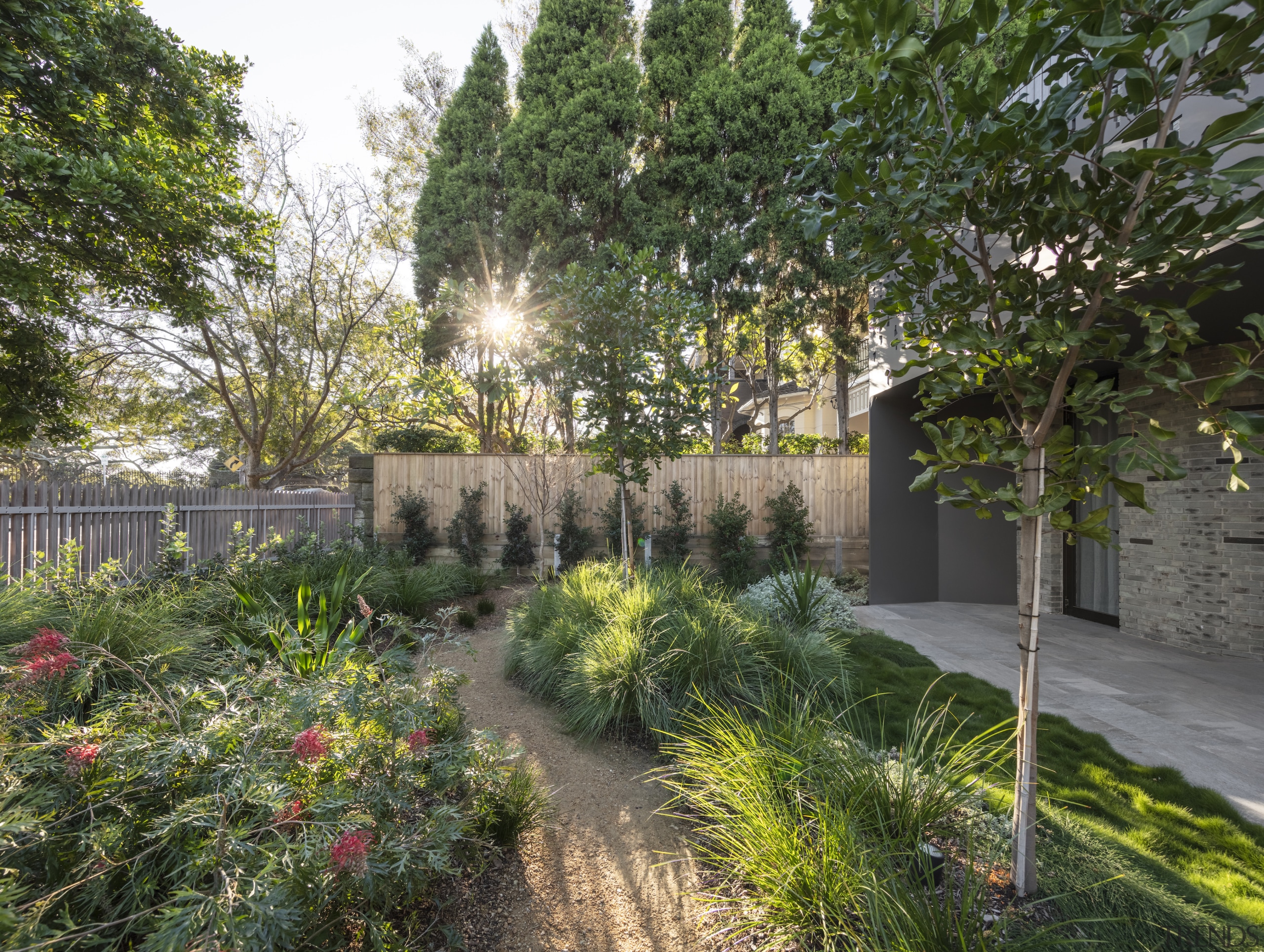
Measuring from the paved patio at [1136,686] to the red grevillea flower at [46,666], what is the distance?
456 cm

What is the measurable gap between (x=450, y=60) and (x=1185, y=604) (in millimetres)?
15187

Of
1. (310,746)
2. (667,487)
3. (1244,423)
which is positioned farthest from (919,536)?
(310,746)

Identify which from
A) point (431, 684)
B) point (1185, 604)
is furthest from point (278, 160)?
point (1185, 604)

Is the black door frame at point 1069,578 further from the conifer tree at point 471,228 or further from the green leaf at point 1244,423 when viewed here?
the conifer tree at point 471,228

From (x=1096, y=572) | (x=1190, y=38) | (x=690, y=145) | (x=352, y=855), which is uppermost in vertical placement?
(x=690, y=145)

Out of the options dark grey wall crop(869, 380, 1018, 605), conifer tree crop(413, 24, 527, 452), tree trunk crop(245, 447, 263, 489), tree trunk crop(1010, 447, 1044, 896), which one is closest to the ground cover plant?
tree trunk crop(1010, 447, 1044, 896)

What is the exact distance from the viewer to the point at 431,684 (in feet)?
7.72

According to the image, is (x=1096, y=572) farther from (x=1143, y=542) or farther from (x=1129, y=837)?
(x=1129, y=837)

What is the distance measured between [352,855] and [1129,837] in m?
2.81

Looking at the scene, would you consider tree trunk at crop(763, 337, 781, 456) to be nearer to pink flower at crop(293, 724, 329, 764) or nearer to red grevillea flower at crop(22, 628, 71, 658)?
pink flower at crop(293, 724, 329, 764)

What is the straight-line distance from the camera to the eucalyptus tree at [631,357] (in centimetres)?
567

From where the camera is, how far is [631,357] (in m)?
5.67

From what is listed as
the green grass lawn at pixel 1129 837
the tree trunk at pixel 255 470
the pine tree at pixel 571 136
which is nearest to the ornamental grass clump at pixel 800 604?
the green grass lawn at pixel 1129 837

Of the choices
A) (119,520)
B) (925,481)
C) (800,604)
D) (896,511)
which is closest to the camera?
(925,481)
